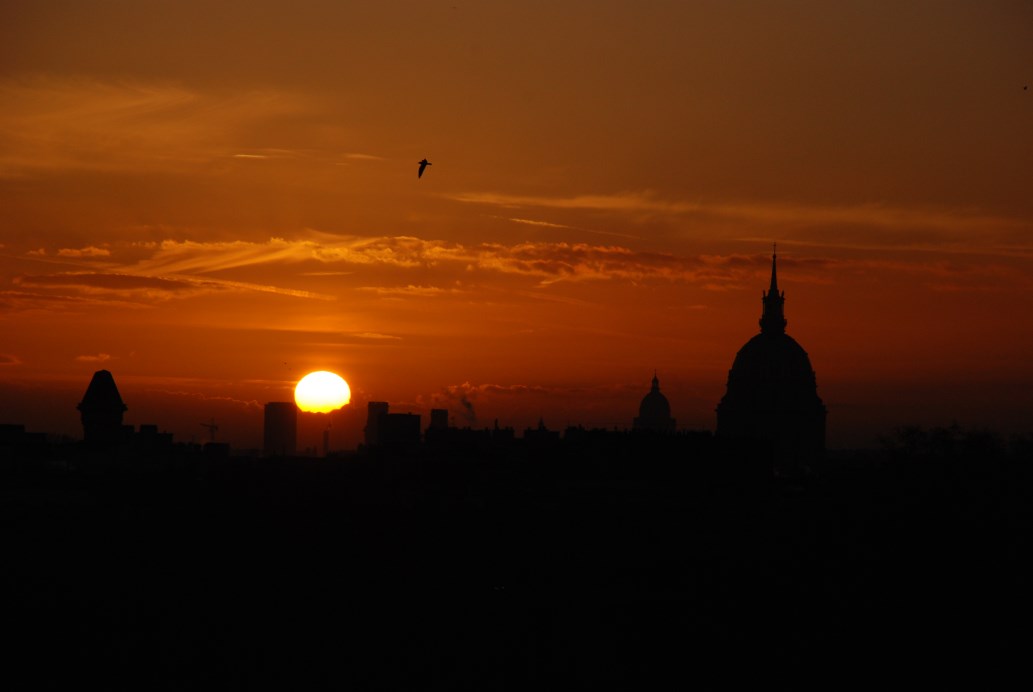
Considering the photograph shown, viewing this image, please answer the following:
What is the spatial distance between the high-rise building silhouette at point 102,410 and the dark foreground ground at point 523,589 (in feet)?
165

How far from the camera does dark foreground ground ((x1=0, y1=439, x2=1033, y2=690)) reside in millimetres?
58906

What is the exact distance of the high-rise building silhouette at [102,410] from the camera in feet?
576

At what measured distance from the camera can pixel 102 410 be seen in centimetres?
17750

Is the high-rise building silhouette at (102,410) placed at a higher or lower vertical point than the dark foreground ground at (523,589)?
higher

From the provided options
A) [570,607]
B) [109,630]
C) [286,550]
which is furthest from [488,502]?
[109,630]

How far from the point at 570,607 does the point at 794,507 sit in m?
49.2

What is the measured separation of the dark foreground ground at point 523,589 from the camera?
58906mm

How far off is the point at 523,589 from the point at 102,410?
344 ft

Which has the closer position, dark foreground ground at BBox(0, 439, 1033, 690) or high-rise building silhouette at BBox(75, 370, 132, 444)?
dark foreground ground at BBox(0, 439, 1033, 690)

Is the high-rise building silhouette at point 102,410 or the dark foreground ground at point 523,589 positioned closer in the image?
the dark foreground ground at point 523,589

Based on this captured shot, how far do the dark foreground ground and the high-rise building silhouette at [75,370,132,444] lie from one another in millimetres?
50359

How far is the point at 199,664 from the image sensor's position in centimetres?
6028

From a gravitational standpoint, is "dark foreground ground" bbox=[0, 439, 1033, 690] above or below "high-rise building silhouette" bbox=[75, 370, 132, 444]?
below

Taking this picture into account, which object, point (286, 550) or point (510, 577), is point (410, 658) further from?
point (286, 550)
